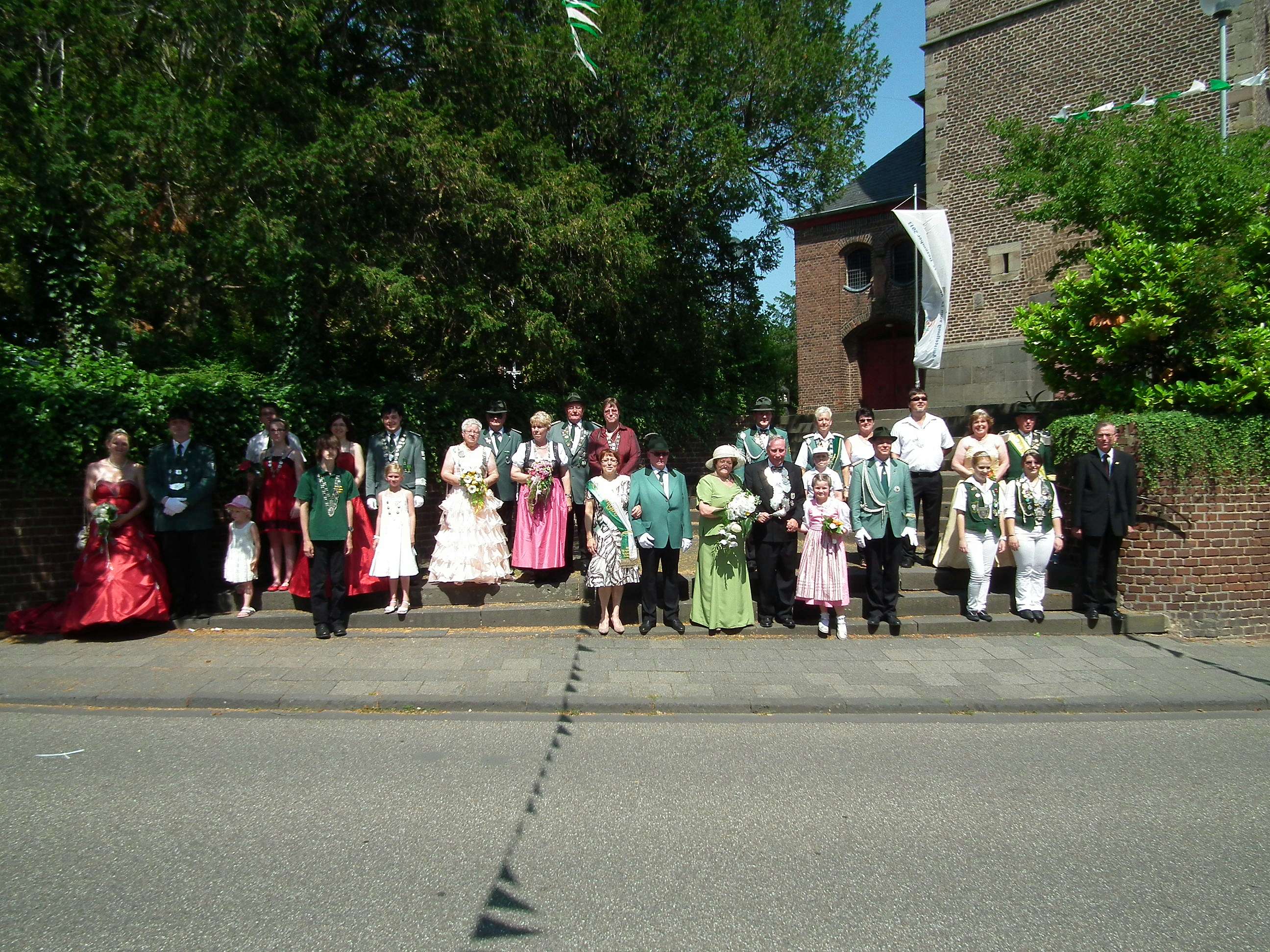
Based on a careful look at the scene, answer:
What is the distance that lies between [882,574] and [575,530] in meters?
3.31

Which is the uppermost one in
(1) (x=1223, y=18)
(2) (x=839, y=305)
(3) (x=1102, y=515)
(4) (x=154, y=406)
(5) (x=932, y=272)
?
(1) (x=1223, y=18)

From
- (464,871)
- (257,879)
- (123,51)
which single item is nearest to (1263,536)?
(464,871)

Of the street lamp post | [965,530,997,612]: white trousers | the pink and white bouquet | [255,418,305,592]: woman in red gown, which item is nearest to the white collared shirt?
[965,530,997,612]: white trousers

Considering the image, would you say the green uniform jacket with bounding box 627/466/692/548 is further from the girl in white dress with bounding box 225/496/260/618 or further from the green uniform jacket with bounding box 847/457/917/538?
the girl in white dress with bounding box 225/496/260/618

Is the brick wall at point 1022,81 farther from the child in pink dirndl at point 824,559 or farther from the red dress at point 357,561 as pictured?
the red dress at point 357,561

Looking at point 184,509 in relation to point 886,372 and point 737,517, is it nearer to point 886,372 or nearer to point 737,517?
point 737,517

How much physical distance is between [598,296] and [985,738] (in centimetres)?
765

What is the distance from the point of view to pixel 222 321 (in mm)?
11656

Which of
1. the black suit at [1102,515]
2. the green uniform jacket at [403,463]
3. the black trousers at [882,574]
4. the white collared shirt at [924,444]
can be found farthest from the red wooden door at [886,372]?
the green uniform jacket at [403,463]

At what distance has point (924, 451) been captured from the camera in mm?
9336

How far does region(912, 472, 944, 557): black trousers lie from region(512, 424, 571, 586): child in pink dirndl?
3.72 meters

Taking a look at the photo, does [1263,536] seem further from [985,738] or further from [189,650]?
[189,650]

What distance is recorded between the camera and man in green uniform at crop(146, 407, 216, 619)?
28.0 ft

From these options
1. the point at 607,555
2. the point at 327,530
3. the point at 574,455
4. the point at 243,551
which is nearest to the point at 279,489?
the point at 243,551
